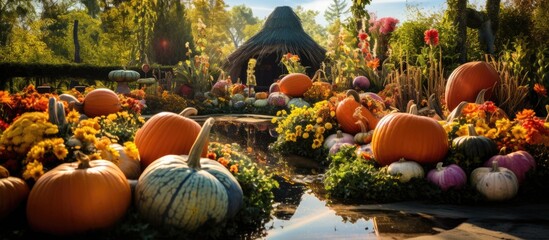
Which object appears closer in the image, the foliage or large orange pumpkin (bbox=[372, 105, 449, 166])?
the foliage

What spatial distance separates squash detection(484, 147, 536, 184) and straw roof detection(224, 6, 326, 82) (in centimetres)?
1704

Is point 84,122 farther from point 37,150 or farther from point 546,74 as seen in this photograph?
point 546,74

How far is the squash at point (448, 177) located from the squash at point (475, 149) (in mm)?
250

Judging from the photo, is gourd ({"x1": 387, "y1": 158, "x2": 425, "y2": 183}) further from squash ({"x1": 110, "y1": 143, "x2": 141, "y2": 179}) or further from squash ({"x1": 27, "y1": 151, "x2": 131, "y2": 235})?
squash ({"x1": 27, "y1": 151, "x2": 131, "y2": 235})

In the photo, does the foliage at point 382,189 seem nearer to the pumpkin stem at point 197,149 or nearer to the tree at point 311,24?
the pumpkin stem at point 197,149

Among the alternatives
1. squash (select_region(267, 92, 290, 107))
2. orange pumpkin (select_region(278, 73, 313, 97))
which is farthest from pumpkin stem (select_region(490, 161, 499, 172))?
squash (select_region(267, 92, 290, 107))

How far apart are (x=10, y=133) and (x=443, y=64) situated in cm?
873

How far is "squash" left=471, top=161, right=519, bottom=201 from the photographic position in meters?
4.94

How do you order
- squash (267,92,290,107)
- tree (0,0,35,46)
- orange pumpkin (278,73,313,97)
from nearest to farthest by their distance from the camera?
orange pumpkin (278,73,313,97) < squash (267,92,290,107) < tree (0,0,35,46)

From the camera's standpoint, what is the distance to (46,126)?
413 centimetres

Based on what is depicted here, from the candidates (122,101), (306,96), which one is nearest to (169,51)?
(306,96)

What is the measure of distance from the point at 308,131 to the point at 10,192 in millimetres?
5228

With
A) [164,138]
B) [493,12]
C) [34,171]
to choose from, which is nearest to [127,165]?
[164,138]

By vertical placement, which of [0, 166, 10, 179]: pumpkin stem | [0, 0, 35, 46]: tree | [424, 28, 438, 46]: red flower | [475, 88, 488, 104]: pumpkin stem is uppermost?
[0, 0, 35, 46]: tree
